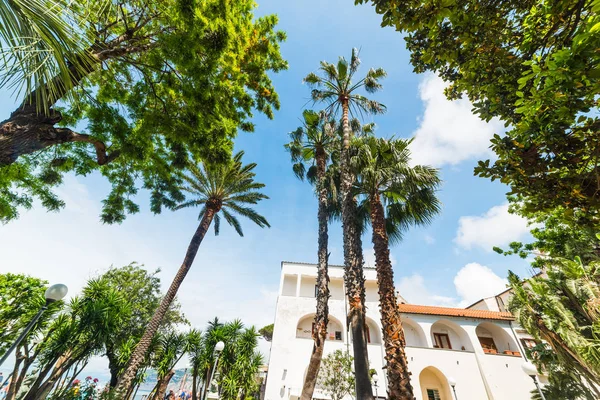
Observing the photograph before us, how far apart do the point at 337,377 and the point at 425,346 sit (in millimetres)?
8995

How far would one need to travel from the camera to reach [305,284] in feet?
73.5

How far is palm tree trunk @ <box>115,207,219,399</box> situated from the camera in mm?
10531

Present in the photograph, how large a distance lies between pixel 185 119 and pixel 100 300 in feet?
38.0

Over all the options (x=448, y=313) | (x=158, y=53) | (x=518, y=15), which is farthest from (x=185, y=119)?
(x=448, y=313)

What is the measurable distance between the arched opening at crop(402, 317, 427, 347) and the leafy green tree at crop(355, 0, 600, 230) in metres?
19.6

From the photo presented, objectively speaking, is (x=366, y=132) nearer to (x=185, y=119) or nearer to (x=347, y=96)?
(x=347, y=96)

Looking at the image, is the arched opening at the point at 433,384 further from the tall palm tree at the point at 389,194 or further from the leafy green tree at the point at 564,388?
the tall palm tree at the point at 389,194

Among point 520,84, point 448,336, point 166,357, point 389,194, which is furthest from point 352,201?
point 448,336

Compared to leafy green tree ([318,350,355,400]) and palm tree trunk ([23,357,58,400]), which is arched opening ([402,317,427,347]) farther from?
palm tree trunk ([23,357,58,400])

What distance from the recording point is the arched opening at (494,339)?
1836 centimetres

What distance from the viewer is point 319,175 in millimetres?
12648

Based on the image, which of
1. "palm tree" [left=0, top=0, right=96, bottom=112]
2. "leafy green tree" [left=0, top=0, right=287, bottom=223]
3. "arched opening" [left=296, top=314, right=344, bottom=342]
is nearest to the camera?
"palm tree" [left=0, top=0, right=96, bottom=112]

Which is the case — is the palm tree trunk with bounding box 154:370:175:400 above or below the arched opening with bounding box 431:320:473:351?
below

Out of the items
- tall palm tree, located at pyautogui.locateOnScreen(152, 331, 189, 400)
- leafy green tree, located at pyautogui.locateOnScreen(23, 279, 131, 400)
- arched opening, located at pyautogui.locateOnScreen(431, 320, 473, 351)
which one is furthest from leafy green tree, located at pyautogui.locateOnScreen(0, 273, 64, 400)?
arched opening, located at pyautogui.locateOnScreen(431, 320, 473, 351)
